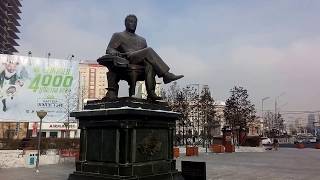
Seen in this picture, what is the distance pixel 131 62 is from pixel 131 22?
3.50 ft

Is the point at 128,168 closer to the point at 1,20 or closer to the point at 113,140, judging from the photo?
the point at 113,140

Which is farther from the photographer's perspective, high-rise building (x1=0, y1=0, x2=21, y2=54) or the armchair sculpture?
high-rise building (x1=0, y1=0, x2=21, y2=54)

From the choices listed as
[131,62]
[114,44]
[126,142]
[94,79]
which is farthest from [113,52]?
[94,79]

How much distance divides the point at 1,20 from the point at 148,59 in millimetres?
82330

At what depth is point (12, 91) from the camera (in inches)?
1473

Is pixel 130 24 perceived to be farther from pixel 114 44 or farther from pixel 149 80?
pixel 149 80

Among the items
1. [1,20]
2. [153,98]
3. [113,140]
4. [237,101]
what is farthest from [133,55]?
[1,20]

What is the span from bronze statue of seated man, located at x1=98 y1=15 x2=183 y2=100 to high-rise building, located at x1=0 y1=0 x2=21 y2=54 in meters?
78.8

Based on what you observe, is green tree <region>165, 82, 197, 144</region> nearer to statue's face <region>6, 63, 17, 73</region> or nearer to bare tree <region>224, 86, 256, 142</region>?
bare tree <region>224, 86, 256, 142</region>

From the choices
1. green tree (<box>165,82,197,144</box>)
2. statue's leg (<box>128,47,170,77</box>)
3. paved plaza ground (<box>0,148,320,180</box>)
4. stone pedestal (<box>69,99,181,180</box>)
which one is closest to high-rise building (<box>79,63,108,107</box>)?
green tree (<box>165,82,197,144</box>)

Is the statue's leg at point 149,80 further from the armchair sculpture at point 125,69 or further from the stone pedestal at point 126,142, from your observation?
the stone pedestal at point 126,142

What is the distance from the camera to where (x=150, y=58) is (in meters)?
9.48

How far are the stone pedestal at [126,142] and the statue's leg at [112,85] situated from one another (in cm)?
41

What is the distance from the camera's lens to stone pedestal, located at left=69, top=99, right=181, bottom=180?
8.52 meters
